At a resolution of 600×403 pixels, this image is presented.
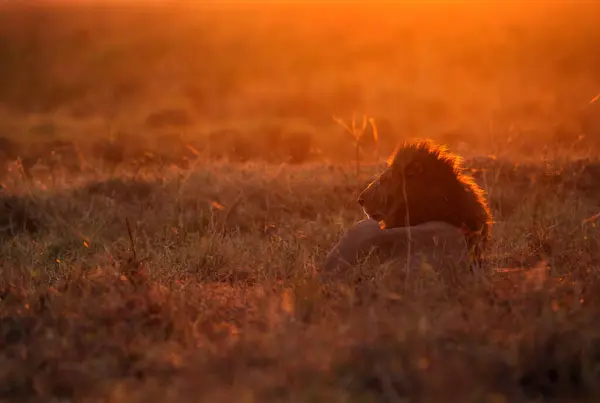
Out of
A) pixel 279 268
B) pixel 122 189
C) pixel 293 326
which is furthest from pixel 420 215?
pixel 122 189

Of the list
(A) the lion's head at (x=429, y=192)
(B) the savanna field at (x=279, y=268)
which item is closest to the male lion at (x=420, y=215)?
(A) the lion's head at (x=429, y=192)

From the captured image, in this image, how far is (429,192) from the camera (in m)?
5.72

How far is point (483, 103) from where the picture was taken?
2103cm

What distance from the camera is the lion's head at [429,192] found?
5.66 m

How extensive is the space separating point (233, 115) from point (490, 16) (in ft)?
49.0

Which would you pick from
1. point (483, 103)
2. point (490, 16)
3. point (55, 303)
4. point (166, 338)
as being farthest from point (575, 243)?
point (490, 16)

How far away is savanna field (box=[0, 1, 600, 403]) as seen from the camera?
372 cm

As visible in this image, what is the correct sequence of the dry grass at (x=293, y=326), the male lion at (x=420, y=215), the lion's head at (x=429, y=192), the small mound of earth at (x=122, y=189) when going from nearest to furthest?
1. the dry grass at (x=293, y=326)
2. the male lion at (x=420, y=215)
3. the lion's head at (x=429, y=192)
4. the small mound of earth at (x=122, y=189)

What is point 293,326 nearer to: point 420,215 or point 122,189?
point 420,215

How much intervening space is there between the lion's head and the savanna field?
0.35 m

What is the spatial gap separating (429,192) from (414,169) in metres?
0.18

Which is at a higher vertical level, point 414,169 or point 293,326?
point 414,169

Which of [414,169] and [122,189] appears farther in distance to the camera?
[122,189]

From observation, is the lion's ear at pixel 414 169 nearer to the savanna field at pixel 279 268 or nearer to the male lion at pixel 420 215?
the male lion at pixel 420 215
